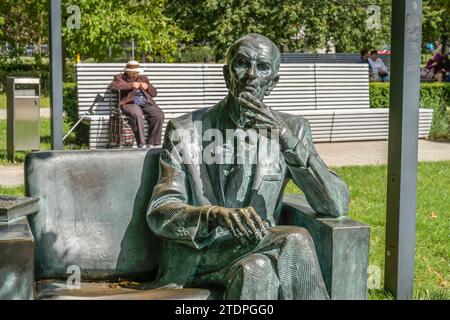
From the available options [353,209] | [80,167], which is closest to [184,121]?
[80,167]

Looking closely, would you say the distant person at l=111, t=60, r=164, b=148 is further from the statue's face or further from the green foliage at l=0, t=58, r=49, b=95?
the green foliage at l=0, t=58, r=49, b=95

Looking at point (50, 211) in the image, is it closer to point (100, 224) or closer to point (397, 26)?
point (100, 224)

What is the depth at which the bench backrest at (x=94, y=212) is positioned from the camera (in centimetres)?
367

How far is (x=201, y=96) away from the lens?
41.0 ft

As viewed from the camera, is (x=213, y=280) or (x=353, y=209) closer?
(x=213, y=280)

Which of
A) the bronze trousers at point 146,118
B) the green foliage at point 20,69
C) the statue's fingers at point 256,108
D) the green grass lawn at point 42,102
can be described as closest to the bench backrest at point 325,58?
the green grass lawn at point 42,102

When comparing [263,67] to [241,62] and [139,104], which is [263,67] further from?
[139,104]

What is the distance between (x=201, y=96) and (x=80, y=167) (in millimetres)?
8804

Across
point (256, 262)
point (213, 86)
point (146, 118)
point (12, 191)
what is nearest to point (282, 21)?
point (213, 86)

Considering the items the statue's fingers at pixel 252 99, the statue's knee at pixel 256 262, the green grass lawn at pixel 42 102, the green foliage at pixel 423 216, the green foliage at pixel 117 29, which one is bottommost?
the green foliage at pixel 423 216

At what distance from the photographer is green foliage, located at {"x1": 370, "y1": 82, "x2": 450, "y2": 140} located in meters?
13.6

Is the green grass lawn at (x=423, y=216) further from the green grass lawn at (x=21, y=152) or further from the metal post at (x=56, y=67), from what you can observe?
the green grass lawn at (x=21, y=152)

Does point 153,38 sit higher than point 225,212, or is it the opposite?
point 153,38

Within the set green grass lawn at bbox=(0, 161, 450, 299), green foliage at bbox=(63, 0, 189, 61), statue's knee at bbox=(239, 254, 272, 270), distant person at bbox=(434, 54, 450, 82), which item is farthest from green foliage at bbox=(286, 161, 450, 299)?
distant person at bbox=(434, 54, 450, 82)
